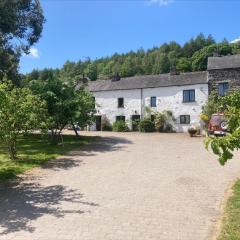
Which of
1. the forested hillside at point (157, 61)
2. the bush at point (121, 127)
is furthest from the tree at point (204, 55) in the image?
the bush at point (121, 127)

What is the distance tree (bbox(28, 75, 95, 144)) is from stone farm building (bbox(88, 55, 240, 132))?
728 inches

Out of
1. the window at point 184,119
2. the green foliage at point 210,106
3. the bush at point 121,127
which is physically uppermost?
the green foliage at point 210,106

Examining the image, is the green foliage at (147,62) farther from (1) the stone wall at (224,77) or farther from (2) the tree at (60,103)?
(2) the tree at (60,103)

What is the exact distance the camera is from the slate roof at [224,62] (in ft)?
136

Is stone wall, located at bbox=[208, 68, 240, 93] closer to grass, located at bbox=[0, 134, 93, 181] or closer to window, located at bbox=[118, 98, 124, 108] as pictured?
window, located at bbox=[118, 98, 124, 108]

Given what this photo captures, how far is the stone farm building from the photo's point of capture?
4138 cm

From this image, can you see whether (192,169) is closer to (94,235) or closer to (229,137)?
(94,235)

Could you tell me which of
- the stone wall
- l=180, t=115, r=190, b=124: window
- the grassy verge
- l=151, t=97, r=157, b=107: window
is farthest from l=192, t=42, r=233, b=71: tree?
the grassy verge

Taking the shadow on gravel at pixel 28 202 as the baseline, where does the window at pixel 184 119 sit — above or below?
above

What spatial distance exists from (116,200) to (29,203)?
2.38 m

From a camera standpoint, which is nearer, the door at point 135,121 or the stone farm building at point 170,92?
the stone farm building at point 170,92

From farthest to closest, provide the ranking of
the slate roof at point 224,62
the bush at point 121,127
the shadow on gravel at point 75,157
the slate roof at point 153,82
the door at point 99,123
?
the door at point 99,123, the bush at point 121,127, the slate roof at point 153,82, the slate roof at point 224,62, the shadow on gravel at point 75,157

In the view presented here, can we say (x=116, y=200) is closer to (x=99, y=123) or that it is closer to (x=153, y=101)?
(x=153, y=101)

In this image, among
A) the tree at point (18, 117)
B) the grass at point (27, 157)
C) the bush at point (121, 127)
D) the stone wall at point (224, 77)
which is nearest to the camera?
the grass at point (27, 157)
